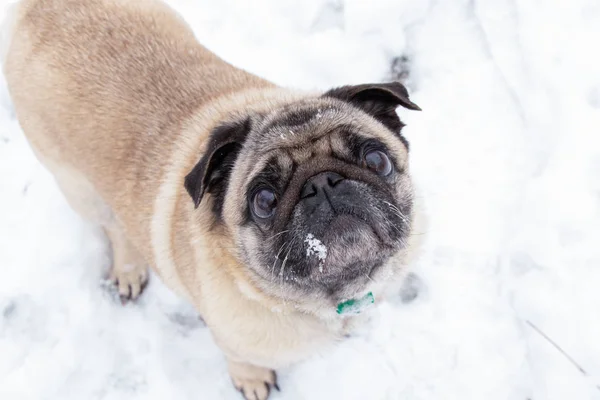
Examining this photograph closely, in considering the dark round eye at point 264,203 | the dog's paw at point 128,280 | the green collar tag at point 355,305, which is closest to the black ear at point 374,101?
the dark round eye at point 264,203

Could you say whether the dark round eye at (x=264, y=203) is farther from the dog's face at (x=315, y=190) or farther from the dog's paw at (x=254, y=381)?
the dog's paw at (x=254, y=381)

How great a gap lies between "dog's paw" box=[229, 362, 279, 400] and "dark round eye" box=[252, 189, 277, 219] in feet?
6.21

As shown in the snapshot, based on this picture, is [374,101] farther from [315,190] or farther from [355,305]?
[355,305]

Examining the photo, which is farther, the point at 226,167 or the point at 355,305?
the point at 355,305

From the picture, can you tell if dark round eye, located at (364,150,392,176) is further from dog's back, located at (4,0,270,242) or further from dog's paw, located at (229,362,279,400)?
dog's paw, located at (229,362,279,400)

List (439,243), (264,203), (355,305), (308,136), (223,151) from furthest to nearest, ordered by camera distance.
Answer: (439,243) → (355,305) → (223,151) → (308,136) → (264,203)

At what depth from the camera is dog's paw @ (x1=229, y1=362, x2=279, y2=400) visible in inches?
174

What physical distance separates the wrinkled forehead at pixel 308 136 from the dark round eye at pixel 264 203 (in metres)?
0.11

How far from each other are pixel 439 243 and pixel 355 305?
71.1 inches

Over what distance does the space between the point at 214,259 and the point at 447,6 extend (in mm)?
4088

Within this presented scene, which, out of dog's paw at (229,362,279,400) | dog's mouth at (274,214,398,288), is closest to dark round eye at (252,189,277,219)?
dog's mouth at (274,214,398,288)

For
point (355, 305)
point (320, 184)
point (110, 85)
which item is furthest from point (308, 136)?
point (110, 85)

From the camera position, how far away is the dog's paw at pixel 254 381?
14.5 ft

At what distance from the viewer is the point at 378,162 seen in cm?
309
